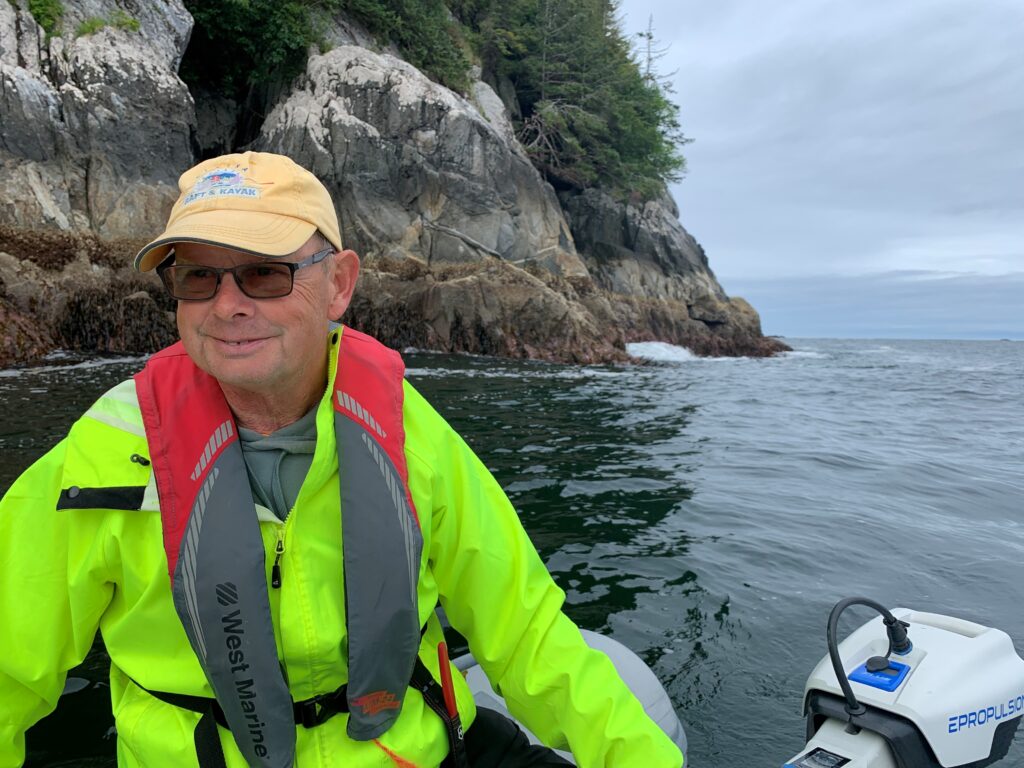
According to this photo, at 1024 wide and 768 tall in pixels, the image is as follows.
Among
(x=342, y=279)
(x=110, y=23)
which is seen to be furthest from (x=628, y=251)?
(x=342, y=279)

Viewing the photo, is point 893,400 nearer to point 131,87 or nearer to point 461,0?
point 131,87

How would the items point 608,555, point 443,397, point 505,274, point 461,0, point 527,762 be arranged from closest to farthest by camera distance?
point 527,762 < point 608,555 < point 443,397 < point 505,274 < point 461,0

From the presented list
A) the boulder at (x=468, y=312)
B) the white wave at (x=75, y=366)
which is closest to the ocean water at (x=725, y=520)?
the white wave at (x=75, y=366)

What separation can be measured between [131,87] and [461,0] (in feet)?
58.3

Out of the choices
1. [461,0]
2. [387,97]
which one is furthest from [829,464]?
[461,0]

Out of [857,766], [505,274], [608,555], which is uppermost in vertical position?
[505,274]

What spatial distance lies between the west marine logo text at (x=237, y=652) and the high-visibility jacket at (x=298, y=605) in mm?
89

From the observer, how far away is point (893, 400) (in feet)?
51.9

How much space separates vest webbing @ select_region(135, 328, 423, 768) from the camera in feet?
4.62

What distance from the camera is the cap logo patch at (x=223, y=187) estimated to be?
1.47 meters

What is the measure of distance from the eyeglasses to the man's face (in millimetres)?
11

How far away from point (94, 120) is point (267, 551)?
59.8ft

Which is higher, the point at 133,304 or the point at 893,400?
the point at 133,304

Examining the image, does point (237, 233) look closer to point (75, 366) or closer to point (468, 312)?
point (75, 366)
